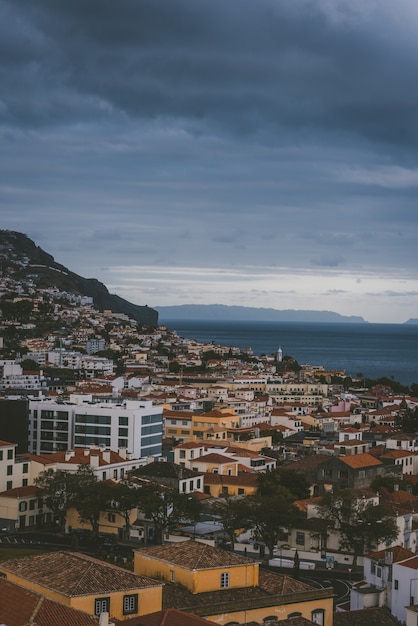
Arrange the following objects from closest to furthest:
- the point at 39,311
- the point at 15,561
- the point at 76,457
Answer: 1. the point at 15,561
2. the point at 76,457
3. the point at 39,311

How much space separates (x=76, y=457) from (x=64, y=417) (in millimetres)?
11830

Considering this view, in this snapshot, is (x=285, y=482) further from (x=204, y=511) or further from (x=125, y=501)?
(x=125, y=501)

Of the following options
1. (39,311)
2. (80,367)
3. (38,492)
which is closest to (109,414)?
(38,492)

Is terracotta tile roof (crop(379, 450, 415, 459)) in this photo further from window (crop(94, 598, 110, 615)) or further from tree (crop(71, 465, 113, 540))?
window (crop(94, 598, 110, 615))

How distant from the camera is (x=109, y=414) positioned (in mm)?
63906

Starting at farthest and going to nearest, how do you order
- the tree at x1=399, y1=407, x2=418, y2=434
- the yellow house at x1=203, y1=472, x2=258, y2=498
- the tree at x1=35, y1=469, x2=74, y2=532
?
the tree at x1=399, y1=407, x2=418, y2=434 → the yellow house at x1=203, y1=472, x2=258, y2=498 → the tree at x1=35, y1=469, x2=74, y2=532

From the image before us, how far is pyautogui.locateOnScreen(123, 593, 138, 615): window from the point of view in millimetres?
22375

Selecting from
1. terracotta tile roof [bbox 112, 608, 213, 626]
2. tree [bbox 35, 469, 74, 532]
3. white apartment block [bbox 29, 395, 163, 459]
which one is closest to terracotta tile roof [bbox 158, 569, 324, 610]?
terracotta tile roof [bbox 112, 608, 213, 626]

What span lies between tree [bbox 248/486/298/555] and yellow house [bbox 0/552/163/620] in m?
19.5

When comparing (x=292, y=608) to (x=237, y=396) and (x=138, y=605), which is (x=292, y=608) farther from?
(x=237, y=396)

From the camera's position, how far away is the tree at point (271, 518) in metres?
42.2

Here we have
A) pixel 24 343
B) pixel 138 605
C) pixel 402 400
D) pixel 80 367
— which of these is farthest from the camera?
pixel 24 343

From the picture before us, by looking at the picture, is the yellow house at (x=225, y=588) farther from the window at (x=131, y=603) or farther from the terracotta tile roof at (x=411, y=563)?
the terracotta tile roof at (x=411, y=563)

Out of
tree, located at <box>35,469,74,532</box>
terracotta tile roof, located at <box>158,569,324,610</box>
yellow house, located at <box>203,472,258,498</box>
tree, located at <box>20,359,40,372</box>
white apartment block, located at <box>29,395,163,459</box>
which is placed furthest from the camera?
tree, located at <box>20,359,40,372</box>
